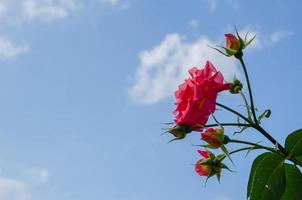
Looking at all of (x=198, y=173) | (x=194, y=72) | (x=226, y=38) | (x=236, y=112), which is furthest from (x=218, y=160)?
(x=226, y=38)

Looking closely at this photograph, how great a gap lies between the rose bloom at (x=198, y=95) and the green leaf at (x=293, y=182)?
1.56ft

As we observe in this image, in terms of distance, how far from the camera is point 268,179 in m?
2.14

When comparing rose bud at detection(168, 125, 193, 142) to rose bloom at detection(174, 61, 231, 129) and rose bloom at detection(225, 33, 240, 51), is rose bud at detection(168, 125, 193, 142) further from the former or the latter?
rose bloom at detection(225, 33, 240, 51)

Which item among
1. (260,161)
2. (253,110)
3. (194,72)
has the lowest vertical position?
(260,161)

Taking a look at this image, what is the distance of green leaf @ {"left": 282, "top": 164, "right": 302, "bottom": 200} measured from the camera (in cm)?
212

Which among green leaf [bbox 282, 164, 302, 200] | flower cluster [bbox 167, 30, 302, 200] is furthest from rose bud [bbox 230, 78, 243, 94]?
green leaf [bbox 282, 164, 302, 200]

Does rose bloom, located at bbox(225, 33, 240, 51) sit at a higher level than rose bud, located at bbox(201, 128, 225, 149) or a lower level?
higher

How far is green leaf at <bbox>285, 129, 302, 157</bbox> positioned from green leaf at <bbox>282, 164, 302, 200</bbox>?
0.08 meters

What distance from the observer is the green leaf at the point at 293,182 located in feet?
6.94

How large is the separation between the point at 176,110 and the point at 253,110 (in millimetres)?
412

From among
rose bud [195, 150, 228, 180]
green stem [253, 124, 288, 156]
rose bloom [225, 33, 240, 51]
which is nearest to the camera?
green stem [253, 124, 288, 156]

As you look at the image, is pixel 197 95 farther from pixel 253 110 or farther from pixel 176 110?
pixel 253 110

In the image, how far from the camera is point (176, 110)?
2295 mm

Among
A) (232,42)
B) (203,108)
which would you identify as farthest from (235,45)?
Result: (203,108)
